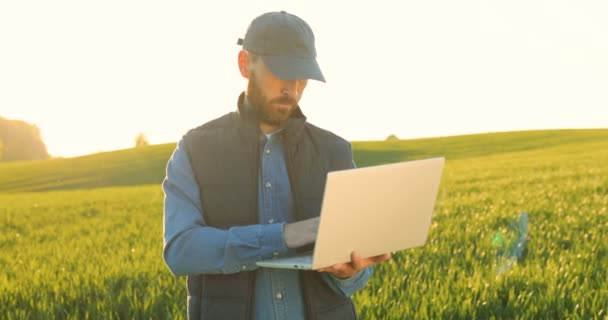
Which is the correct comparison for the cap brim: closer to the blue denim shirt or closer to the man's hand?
the blue denim shirt

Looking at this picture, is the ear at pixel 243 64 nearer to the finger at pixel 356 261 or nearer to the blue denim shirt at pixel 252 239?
the blue denim shirt at pixel 252 239

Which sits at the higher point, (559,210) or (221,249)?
(221,249)

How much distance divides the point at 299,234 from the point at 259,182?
1.46ft

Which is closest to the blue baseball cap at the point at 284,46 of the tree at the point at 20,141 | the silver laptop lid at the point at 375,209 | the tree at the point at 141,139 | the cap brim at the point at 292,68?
the cap brim at the point at 292,68

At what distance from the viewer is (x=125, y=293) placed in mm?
6641

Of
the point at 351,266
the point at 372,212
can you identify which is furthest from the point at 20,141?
the point at 372,212

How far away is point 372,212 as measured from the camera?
2.79m

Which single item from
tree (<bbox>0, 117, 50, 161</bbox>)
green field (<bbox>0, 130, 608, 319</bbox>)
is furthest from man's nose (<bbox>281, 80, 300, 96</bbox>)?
tree (<bbox>0, 117, 50, 161</bbox>)

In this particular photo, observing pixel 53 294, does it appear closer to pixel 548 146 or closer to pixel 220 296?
pixel 220 296

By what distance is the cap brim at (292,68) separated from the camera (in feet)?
9.99

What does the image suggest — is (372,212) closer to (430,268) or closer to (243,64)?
(243,64)

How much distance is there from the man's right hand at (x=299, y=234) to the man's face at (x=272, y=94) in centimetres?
53

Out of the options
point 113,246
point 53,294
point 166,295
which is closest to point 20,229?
point 113,246

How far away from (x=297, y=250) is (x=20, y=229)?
15278 millimetres
